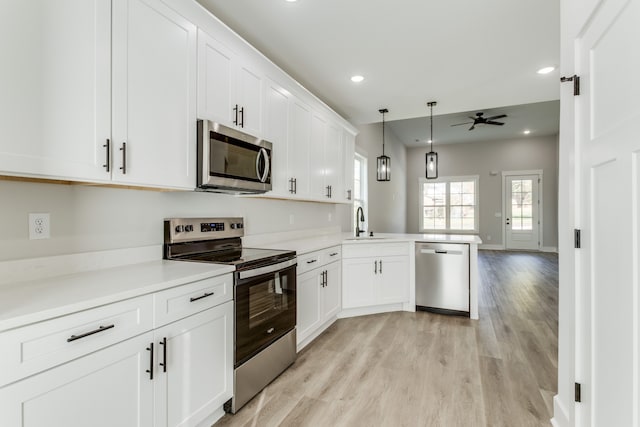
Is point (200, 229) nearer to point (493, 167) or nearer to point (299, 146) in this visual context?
point (299, 146)

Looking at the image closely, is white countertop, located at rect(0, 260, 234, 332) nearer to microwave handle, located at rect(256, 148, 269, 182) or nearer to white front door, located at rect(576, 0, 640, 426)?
microwave handle, located at rect(256, 148, 269, 182)

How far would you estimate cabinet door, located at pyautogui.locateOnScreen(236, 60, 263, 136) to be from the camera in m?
2.44

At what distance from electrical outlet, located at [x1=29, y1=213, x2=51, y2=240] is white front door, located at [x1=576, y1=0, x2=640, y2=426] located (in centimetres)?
245

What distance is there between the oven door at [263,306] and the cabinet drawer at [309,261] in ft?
0.74

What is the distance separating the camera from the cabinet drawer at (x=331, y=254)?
3.27m

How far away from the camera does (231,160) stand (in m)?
2.24

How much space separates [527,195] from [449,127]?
136 inches

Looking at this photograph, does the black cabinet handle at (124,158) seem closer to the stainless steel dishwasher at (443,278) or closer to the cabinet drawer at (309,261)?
the cabinet drawer at (309,261)

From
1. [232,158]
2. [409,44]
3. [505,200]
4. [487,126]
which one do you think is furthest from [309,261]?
[505,200]

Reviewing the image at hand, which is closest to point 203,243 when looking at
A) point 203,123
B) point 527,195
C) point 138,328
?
point 203,123

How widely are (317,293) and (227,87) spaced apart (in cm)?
194

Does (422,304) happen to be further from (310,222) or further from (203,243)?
(203,243)

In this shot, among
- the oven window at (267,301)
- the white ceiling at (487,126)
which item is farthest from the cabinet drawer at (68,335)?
the white ceiling at (487,126)

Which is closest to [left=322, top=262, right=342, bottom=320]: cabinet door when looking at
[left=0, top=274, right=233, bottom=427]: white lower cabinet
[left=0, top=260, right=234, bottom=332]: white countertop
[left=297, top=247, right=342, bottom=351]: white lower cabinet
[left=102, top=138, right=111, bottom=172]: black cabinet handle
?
[left=297, top=247, right=342, bottom=351]: white lower cabinet
